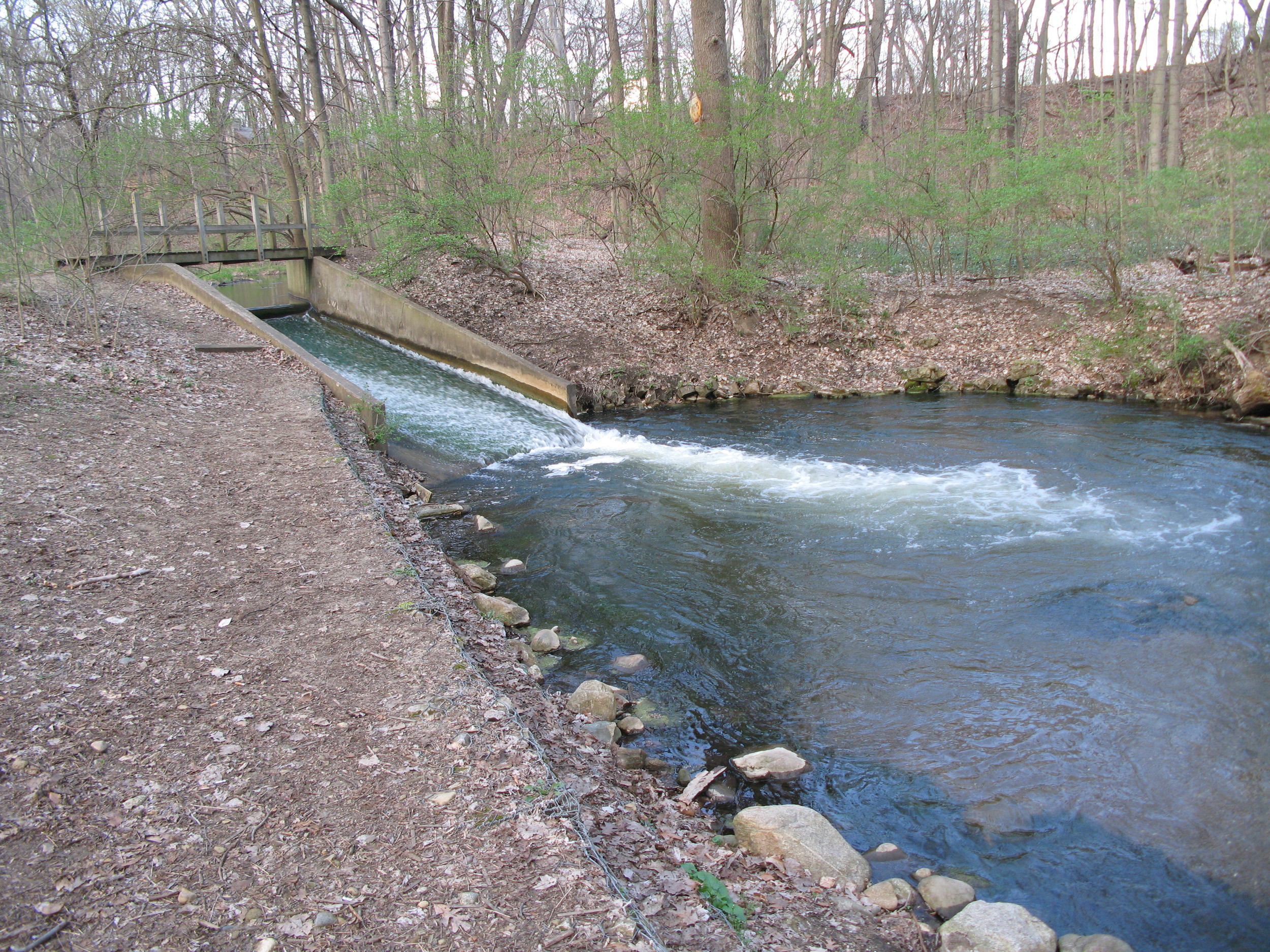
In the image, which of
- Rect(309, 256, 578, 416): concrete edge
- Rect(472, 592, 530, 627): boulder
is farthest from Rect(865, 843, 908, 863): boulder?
Rect(309, 256, 578, 416): concrete edge

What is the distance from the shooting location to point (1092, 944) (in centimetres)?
344

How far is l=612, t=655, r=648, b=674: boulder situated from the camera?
19.2 feet

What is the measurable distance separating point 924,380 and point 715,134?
19.6 ft

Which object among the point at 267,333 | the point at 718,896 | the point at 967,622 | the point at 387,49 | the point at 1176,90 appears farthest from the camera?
the point at 1176,90

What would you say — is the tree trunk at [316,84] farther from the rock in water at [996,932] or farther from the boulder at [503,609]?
the rock in water at [996,932]

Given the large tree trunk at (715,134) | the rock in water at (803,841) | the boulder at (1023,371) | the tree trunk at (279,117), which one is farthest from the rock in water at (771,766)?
the tree trunk at (279,117)

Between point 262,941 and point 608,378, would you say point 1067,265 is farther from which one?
point 262,941

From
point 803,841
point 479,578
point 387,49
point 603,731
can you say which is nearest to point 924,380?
point 479,578

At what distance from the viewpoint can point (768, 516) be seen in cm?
889

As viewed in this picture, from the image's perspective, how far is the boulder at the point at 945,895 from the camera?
366cm

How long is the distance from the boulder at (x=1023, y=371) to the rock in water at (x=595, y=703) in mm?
11818

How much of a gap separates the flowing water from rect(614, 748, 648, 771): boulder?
0.30 meters

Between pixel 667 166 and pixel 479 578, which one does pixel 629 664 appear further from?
pixel 667 166

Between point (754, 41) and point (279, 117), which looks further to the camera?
point (279, 117)
